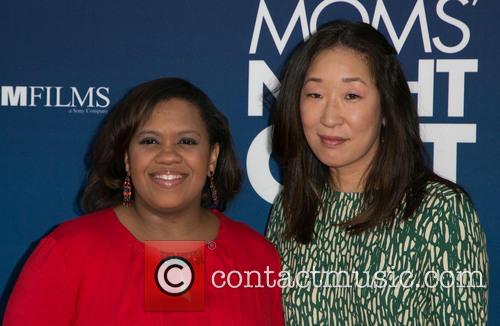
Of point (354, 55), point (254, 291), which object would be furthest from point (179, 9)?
point (254, 291)

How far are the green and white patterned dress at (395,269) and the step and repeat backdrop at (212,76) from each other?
0.52m

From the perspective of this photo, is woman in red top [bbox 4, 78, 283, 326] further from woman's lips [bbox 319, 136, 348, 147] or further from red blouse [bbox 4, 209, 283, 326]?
woman's lips [bbox 319, 136, 348, 147]

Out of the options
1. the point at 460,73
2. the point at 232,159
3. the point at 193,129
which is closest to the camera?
the point at 193,129

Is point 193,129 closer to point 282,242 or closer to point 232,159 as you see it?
point 232,159

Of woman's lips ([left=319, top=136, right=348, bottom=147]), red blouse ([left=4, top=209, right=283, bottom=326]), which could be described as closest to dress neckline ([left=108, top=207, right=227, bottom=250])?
red blouse ([left=4, top=209, right=283, bottom=326])

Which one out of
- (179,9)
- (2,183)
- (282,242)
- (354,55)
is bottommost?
(282,242)

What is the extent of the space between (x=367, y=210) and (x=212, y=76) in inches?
30.2

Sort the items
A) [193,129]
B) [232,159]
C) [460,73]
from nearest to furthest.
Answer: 1. [193,129]
2. [232,159]
3. [460,73]

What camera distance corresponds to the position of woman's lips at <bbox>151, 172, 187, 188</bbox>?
1.46 m

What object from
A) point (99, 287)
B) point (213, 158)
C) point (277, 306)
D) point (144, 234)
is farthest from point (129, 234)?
point (277, 306)

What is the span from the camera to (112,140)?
4.99 feet

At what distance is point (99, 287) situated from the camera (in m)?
1.39

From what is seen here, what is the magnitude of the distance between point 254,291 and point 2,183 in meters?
1.01

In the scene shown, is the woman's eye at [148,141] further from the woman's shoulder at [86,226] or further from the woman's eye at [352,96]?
the woman's eye at [352,96]
